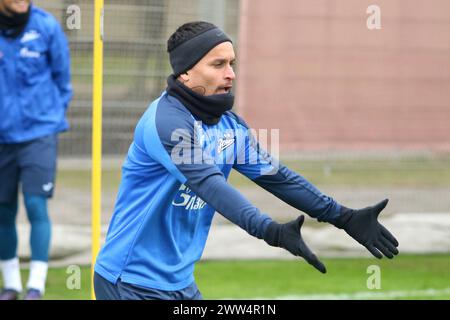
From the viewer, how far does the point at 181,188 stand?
177 inches

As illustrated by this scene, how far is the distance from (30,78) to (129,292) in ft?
11.4

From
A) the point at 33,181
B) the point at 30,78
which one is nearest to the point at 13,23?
the point at 30,78

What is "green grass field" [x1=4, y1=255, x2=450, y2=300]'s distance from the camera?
7836 mm

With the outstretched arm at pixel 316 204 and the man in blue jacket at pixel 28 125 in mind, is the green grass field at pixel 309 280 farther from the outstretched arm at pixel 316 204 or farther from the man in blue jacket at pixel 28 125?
the outstretched arm at pixel 316 204

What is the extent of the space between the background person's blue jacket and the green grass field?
118 centimetres

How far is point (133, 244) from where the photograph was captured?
4535mm

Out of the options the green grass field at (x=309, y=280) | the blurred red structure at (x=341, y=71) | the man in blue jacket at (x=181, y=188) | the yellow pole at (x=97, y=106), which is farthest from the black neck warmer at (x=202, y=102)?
the blurred red structure at (x=341, y=71)

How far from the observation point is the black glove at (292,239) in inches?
152

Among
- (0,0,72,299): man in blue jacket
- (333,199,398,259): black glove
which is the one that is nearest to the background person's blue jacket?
(0,0,72,299): man in blue jacket

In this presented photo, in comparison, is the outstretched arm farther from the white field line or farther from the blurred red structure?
the blurred red structure

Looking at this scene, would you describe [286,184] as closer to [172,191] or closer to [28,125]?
[172,191]

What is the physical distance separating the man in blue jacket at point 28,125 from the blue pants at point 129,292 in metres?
2.98

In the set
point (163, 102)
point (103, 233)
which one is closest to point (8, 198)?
point (103, 233)
